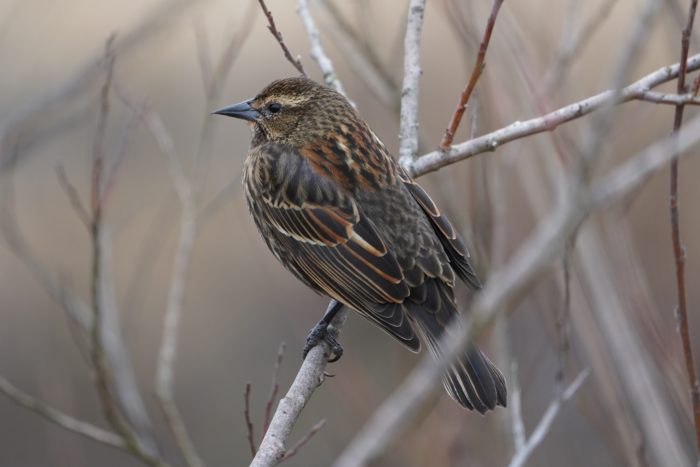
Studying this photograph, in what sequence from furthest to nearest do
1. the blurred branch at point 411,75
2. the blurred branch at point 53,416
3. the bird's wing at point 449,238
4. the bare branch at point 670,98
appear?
the bird's wing at point 449,238 < the blurred branch at point 411,75 < the blurred branch at point 53,416 < the bare branch at point 670,98

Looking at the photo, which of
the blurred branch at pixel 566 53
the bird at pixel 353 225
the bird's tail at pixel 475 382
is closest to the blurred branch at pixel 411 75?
the bird at pixel 353 225

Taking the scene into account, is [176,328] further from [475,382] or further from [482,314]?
[482,314]

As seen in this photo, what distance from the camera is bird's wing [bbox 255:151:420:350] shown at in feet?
13.9

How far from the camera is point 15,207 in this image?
9930 millimetres

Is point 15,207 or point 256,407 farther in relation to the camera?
point 15,207

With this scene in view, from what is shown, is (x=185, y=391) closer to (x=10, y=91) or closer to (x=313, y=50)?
(x=10, y=91)

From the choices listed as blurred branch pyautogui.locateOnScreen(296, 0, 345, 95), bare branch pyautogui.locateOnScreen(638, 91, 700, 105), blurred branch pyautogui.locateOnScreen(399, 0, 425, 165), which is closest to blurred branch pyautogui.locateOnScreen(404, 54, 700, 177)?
bare branch pyautogui.locateOnScreen(638, 91, 700, 105)

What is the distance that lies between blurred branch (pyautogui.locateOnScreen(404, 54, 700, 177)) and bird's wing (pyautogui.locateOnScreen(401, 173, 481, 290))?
0.33 metres

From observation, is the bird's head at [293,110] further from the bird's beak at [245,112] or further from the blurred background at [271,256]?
the blurred background at [271,256]

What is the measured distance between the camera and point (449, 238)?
4.55m

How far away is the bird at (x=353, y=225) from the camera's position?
4215 millimetres

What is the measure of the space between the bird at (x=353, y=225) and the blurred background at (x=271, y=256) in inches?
6.9

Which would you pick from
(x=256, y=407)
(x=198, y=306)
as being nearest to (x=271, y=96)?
(x=256, y=407)

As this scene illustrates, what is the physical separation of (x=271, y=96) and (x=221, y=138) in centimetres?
575
